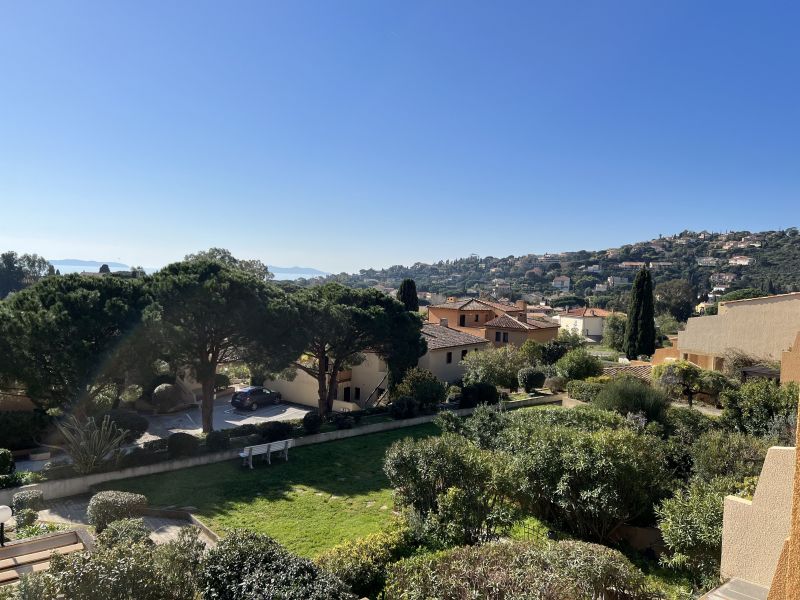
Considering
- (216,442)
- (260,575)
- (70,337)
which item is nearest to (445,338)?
(216,442)

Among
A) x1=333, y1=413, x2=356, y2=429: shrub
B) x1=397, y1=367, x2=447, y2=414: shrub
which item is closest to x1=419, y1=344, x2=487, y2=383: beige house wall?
x1=397, y1=367, x2=447, y2=414: shrub

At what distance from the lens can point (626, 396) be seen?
17266 millimetres

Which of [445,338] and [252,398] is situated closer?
[252,398]

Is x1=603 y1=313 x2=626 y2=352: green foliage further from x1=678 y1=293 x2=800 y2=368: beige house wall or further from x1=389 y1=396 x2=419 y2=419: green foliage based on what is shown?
x1=389 y1=396 x2=419 y2=419: green foliage

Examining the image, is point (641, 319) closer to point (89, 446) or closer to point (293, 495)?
point (293, 495)

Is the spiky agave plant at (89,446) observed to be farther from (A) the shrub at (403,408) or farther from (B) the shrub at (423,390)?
(B) the shrub at (423,390)

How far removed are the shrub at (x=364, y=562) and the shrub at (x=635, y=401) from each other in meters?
11.9

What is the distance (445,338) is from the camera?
100 feet

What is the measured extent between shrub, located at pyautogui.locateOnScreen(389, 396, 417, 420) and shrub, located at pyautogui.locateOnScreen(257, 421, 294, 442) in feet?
16.7

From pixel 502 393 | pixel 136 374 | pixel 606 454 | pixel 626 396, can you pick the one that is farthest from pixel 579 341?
pixel 136 374

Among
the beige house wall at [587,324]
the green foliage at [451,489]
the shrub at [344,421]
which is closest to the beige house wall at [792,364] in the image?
the green foliage at [451,489]

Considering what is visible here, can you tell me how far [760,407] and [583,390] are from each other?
7682 mm

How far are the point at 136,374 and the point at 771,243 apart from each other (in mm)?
201718

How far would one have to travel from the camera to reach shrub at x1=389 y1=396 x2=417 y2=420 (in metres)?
20.9
